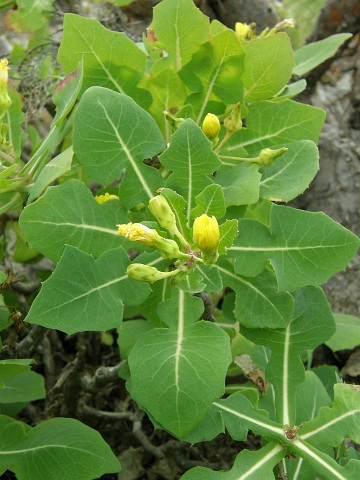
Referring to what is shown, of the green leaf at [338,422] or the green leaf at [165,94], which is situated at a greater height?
the green leaf at [165,94]

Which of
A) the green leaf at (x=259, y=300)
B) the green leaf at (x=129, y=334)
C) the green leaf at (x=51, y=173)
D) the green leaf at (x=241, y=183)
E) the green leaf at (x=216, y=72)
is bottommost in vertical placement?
the green leaf at (x=129, y=334)

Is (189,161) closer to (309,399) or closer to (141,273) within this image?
(141,273)

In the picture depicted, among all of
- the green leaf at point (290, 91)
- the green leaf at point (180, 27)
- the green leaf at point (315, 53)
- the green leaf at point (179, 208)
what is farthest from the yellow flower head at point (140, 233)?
the green leaf at point (315, 53)

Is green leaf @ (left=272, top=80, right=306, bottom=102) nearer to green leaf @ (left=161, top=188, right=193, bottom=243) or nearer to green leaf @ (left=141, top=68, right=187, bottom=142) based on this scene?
green leaf @ (left=141, top=68, right=187, bottom=142)

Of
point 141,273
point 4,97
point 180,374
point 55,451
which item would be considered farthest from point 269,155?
point 55,451

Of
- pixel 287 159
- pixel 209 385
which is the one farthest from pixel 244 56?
pixel 209 385

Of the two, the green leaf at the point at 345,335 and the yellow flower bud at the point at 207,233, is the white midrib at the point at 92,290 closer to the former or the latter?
the yellow flower bud at the point at 207,233
